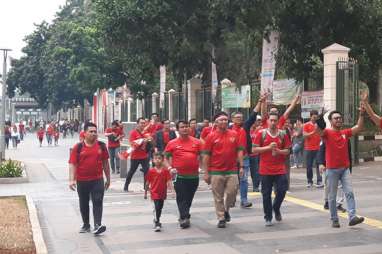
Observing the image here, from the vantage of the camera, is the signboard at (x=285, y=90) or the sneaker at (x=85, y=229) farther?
the signboard at (x=285, y=90)

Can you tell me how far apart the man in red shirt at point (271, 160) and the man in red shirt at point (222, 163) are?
35 cm

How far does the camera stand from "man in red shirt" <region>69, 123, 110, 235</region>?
9.35 meters

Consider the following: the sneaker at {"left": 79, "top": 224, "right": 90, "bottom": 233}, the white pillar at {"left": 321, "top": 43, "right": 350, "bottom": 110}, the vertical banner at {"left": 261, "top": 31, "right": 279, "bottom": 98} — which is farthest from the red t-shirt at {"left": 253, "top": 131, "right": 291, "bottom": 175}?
the vertical banner at {"left": 261, "top": 31, "right": 279, "bottom": 98}

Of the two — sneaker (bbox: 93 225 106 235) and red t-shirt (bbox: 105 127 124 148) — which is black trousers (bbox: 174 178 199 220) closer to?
sneaker (bbox: 93 225 106 235)

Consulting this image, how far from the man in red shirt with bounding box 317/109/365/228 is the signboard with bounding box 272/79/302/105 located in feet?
40.9

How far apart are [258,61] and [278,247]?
2153cm

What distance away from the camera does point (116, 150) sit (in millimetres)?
19734

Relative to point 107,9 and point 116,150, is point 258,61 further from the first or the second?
point 116,150

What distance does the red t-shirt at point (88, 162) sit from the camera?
30.7 feet

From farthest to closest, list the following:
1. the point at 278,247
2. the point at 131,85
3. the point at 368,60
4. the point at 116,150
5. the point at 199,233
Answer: the point at 131,85
the point at 368,60
the point at 116,150
the point at 199,233
the point at 278,247

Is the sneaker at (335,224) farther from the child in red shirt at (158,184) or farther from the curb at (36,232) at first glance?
the curb at (36,232)

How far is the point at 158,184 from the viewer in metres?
9.96

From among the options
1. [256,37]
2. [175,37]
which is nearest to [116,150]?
[175,37]

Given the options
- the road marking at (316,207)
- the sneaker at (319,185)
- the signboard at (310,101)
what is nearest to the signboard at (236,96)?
the signboard at (310,101)
